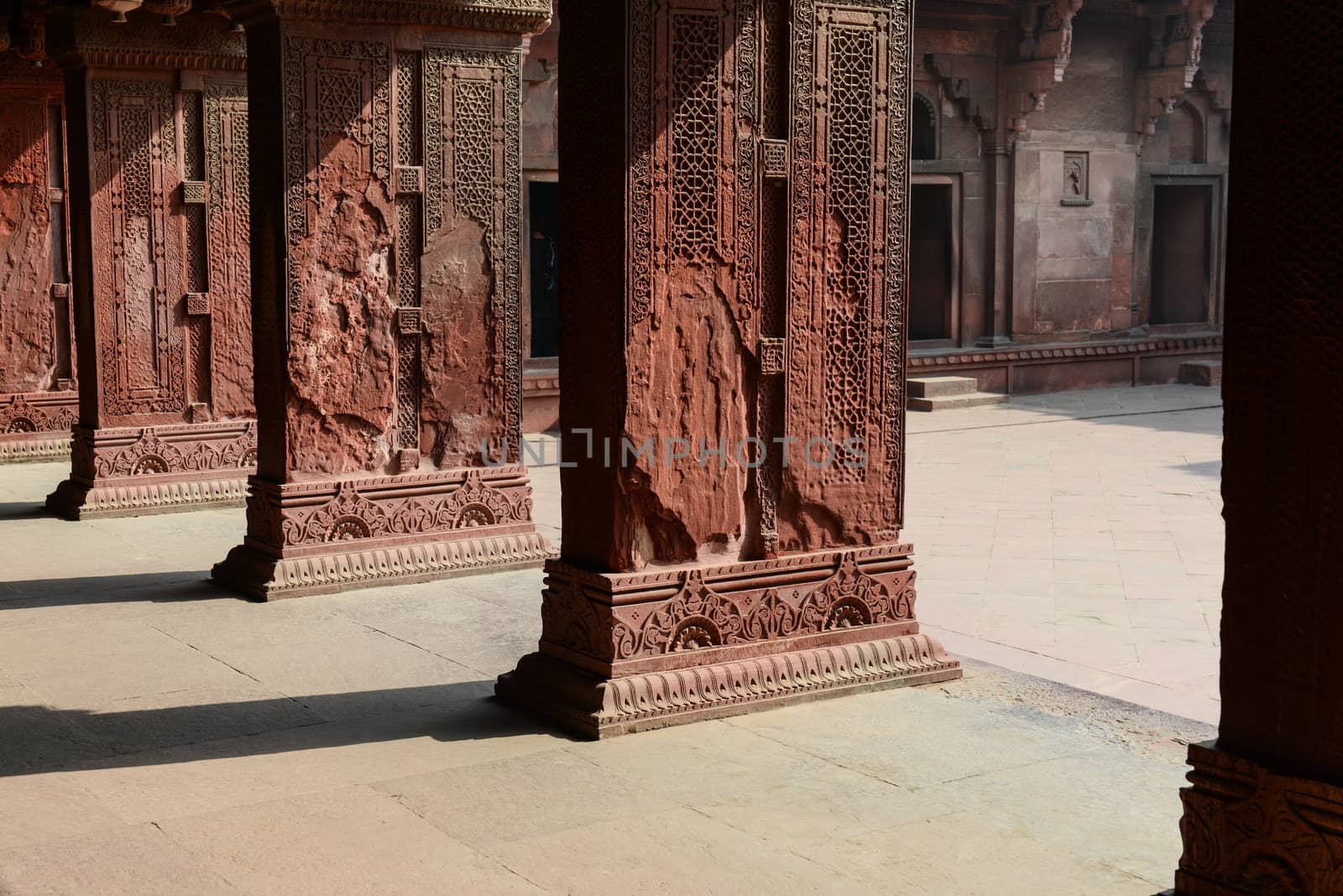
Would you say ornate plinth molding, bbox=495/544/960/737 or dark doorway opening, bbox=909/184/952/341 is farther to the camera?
dark doorway opening, bbox=909/184/952/341

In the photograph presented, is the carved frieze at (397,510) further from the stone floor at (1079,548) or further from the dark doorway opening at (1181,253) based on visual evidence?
the dark doorway opening at (1181,253)

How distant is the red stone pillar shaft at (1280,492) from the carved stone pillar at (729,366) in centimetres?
189

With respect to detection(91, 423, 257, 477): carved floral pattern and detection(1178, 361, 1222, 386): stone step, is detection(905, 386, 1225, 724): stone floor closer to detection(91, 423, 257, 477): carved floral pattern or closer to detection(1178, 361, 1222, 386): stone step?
detection(1178, 361, 1222, 386): stone step

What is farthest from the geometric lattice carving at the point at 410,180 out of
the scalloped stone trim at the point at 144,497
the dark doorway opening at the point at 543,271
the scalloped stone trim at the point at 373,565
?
the dark doorway opening at the point at 543,271

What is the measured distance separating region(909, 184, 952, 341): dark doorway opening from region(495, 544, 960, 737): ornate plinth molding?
34.4ft

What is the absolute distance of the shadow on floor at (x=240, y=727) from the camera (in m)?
3.93

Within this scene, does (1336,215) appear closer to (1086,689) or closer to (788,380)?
(788,380)

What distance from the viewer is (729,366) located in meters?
4.39

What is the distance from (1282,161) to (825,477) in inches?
87.6

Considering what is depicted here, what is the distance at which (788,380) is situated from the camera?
175 inches

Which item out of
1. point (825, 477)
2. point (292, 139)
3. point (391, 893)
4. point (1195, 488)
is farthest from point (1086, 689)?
point (1195, 488)

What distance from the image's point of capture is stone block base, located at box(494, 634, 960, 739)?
411 cm

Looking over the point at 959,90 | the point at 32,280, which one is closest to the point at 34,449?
the point at 32,280

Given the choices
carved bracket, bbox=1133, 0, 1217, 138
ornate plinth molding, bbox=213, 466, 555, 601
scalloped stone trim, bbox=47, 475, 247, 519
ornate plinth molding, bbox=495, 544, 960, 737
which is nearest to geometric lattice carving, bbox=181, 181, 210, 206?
scalloped stone trim, bbox=47, 475, 247, 519
